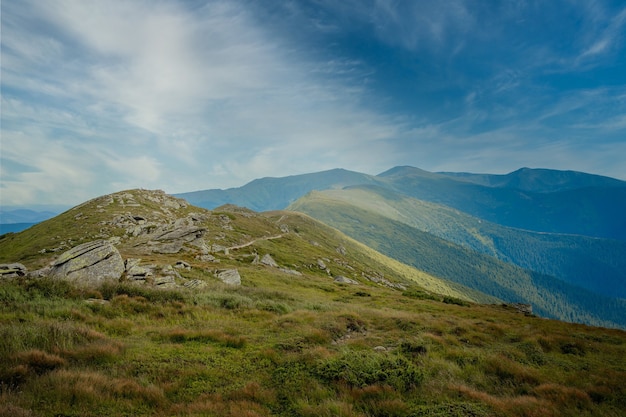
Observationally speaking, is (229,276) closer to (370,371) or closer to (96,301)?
(96,301)

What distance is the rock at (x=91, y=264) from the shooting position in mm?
24641

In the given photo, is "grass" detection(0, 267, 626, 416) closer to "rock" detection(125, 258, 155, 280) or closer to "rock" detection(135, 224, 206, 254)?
"rock" detection(125, 258, 155, 280)

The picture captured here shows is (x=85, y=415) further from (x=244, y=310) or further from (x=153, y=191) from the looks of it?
(x=153, y=191)

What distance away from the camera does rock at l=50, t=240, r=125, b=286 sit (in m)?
24.6

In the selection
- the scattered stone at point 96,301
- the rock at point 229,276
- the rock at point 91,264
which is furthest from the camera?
the rock at point 229,276

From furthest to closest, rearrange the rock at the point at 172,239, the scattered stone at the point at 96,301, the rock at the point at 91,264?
1. the rock at the point at 172,239
2. the rock at the point at 91,264
3. the scattered stone at the point at 96,301

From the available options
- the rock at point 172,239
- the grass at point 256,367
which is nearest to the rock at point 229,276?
the grass at point 256,367

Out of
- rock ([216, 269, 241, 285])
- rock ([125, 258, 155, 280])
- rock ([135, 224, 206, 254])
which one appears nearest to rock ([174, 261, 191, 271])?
rock ([216, 269, 241, 285])

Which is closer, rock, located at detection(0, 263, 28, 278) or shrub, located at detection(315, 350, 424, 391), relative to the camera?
shrub, located at detection(315, 350, 424, 391)

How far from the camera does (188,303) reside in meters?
19.5

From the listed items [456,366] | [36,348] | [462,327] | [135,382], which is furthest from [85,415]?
[462,327]

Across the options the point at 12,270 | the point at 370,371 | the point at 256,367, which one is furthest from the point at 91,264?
the point at 370,371

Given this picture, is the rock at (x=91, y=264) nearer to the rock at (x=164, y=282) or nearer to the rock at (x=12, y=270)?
the rock at (x=12, y=270)

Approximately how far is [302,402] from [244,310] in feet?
41.7
